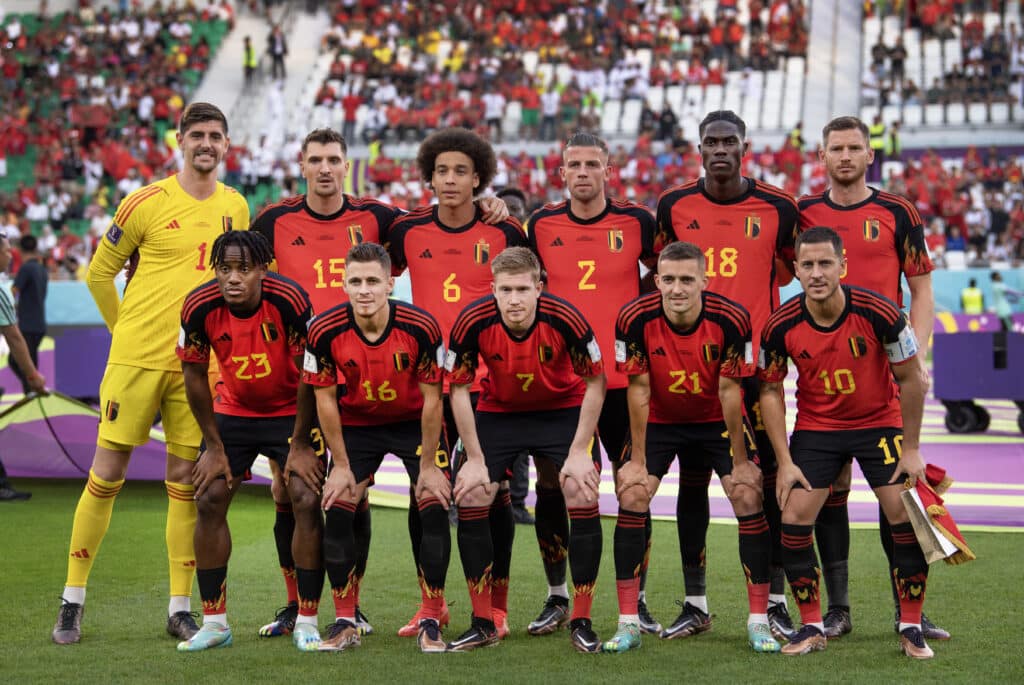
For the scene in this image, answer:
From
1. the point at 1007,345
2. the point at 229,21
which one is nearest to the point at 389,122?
the point at 229,21

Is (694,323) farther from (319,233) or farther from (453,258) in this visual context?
(319,233)

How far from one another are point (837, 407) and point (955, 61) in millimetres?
27103

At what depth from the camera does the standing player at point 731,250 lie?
5.89 m

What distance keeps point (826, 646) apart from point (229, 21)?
112 ft

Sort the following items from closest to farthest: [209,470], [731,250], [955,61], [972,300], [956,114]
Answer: [209,470] → [731,250] → [972,300] → [956,114] → [955,61]

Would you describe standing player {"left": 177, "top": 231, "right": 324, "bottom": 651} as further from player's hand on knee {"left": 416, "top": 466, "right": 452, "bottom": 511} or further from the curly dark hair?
the curly dark hair

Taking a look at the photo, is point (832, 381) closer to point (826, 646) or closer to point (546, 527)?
point (826, 646)

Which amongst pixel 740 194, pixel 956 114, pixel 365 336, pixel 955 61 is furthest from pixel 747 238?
pixel 955 61

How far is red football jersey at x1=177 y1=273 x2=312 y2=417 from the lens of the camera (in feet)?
18.4

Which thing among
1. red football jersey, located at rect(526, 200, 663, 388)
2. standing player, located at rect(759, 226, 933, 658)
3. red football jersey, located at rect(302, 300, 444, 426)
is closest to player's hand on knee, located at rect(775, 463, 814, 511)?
standing player, located at rect(759, 226, 933, 658)

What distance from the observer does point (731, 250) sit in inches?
236

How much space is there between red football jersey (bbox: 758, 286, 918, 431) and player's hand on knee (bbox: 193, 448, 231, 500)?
7.90ft

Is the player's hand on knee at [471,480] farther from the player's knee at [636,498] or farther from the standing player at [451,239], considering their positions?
the player's knee at [636,498]

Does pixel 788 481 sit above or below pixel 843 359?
below
